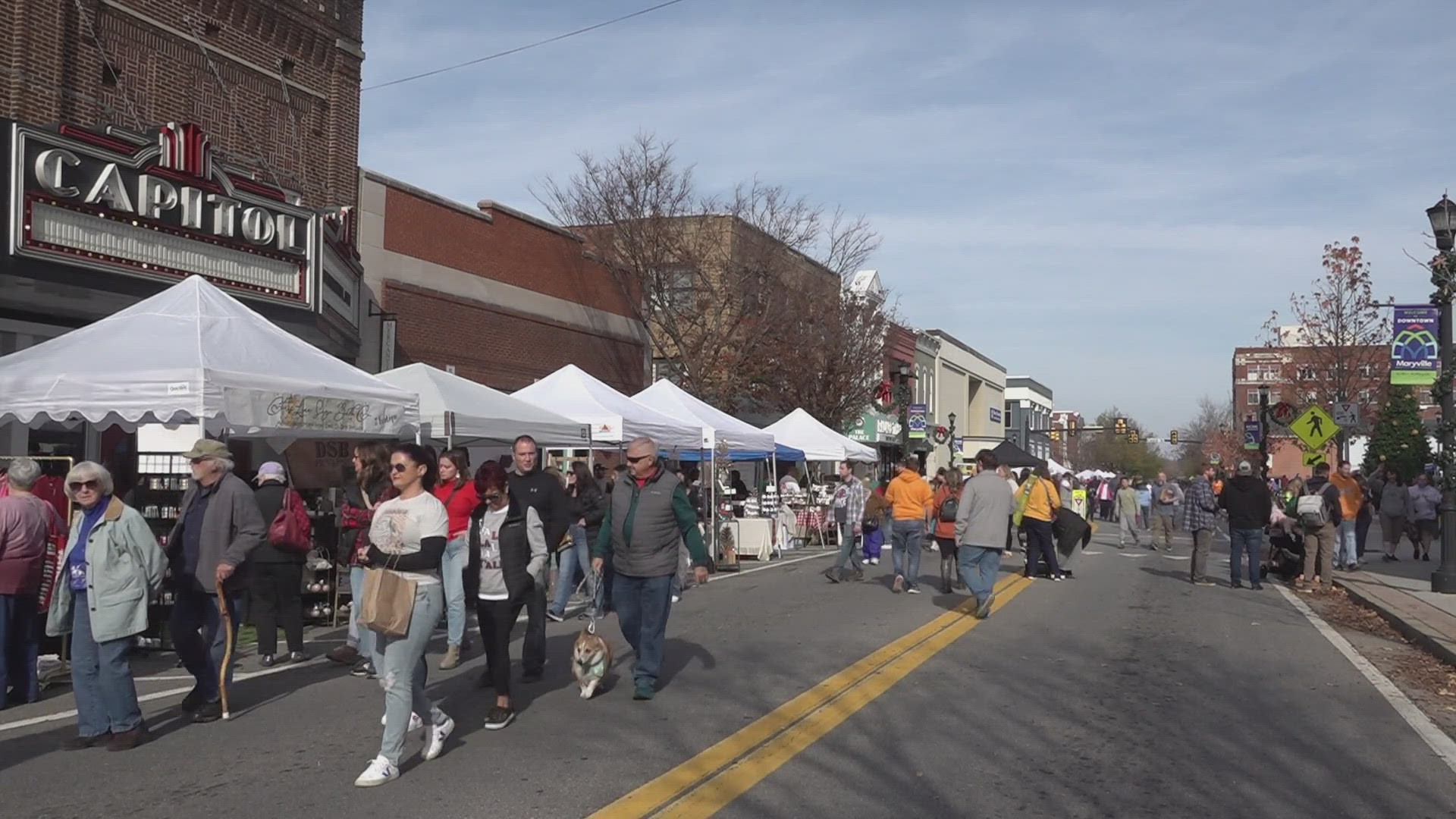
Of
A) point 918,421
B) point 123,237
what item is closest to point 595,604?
point 123,237

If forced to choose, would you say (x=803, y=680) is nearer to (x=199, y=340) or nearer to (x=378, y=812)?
(x=378, y=812)

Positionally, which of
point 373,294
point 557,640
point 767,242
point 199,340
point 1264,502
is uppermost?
point 767,242

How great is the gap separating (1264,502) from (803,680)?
384 inches

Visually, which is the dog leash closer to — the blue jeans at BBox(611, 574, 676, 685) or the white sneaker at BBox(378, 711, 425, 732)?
the blue jeans at BBox(611, 574, 676, 685)

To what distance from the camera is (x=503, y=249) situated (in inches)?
1183

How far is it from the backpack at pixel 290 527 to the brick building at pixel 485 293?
47.7 ft

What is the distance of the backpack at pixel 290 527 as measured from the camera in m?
10.7

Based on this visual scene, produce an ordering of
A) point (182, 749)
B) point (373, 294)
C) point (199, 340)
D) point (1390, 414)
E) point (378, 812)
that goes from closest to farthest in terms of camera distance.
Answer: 1. point (378, 812)
2. point (182, 749)
3. point (199, 340)
4. point (373, 294)
5. point (1390, 414)

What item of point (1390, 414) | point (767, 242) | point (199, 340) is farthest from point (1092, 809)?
point (1390, 414)

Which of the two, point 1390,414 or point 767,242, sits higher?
point 767,242

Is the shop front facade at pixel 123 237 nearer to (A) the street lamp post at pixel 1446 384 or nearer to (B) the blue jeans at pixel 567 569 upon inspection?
(B) the blue jeans at pixel 567 569

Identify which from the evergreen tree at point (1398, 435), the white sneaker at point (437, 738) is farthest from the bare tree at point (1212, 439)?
the white sneaker at point (437, 738)

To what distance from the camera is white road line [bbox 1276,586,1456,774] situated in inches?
302

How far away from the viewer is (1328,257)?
43.8 m
